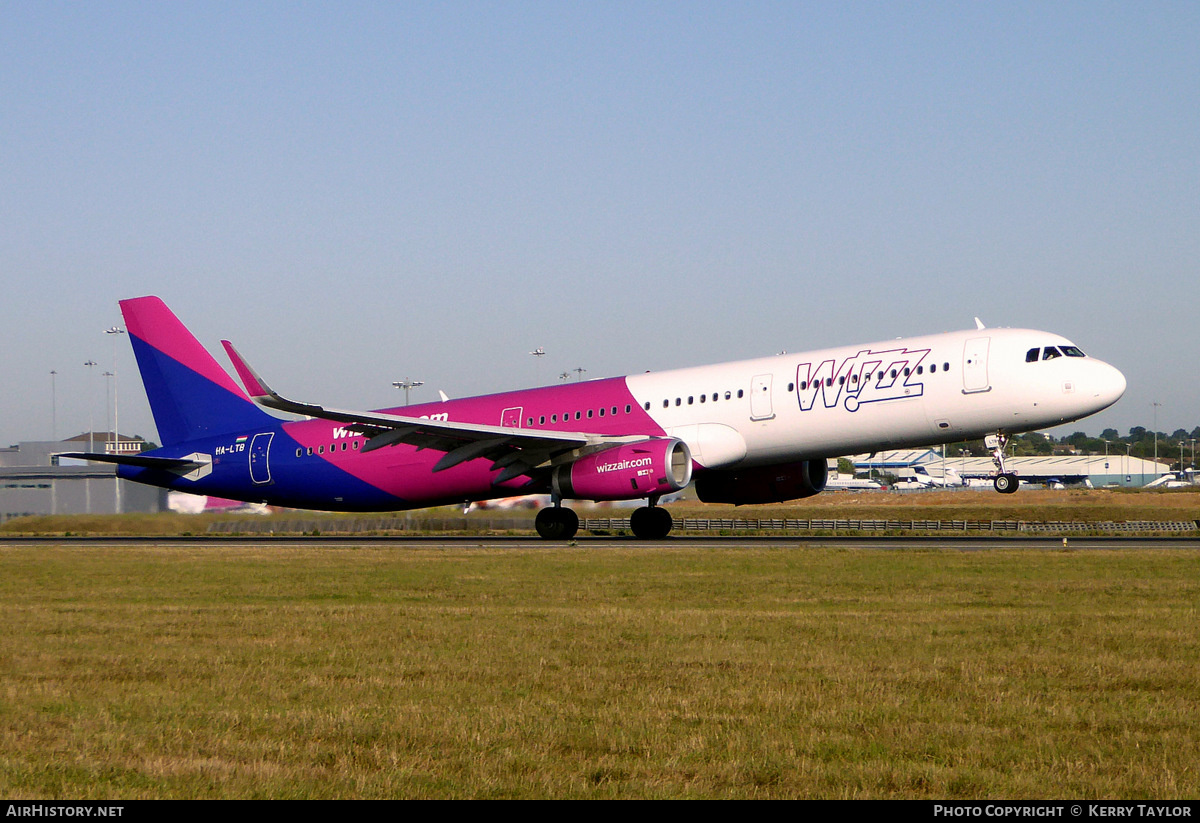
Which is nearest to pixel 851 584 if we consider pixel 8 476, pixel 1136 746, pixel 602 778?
pixel 1136 746

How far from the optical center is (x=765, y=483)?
115 feet

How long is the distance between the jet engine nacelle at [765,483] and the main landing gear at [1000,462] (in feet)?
18.6

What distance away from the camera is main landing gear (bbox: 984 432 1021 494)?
2898cm

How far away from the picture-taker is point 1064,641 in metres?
12.5

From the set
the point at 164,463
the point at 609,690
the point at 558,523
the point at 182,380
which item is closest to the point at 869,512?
the point at 558,523

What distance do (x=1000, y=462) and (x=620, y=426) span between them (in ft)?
32.8

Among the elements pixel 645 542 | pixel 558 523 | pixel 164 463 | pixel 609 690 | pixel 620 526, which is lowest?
pixel 620 526

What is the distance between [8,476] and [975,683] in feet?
157

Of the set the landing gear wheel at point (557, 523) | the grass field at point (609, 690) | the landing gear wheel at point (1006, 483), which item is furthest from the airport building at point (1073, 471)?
the grass field at point (609, 690)

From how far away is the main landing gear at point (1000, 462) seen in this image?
95.1ft

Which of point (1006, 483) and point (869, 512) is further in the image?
point (869, 512)

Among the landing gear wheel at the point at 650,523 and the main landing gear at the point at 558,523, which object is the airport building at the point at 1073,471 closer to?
the landing gear wheel at the point at 650,523

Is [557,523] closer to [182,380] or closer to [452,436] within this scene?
[452,436]

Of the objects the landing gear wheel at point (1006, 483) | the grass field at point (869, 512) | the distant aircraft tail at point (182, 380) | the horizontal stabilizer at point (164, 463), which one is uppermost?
the distant aircraft tail at point (182, 380)
